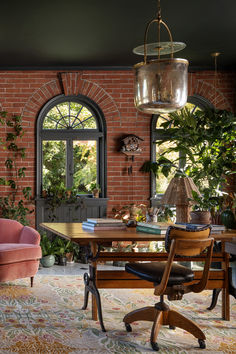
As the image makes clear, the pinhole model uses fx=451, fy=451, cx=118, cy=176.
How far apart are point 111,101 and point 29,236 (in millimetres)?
2609

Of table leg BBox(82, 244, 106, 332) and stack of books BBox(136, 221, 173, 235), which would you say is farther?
table leg BBox(82, 244, 106, 332)

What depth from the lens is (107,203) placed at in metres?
6.86

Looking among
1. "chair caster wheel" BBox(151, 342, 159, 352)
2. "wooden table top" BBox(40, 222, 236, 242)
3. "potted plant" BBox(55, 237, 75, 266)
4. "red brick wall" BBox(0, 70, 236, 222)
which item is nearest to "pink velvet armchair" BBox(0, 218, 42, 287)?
"potted plant" BBox(55, 237, 75, 266)

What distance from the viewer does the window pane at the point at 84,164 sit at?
7.00m

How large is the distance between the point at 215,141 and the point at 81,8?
2720 mm

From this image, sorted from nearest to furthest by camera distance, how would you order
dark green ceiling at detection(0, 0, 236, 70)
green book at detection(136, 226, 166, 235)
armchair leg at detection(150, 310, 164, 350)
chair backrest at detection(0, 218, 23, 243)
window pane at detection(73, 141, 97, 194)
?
armchair leg at detection(150, 310, 164, 350) → green book at detection(136, 226, 166, 235) → dark green ceiling at detection(0, 0, 236, 70) → chair backrest at detection(0, 218, 23, 243) → window pane at detection(73, 141, 97, 194)

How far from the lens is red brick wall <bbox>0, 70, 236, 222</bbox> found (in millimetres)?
6789

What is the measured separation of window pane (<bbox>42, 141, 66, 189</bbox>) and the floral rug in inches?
87.4

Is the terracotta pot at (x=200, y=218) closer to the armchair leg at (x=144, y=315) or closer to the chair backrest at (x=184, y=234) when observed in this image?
the chair backrest at (x=184, y=234)

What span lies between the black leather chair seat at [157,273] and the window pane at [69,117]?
384 centimetres

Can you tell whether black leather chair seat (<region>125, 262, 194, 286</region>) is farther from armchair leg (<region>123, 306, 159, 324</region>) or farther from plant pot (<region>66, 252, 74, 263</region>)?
plant pot (<region>66, 252, 74, 263</region>)

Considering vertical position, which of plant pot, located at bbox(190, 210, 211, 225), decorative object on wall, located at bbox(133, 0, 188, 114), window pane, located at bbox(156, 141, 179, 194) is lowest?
plant pot, located at bbox(190, 210, 211, 225)

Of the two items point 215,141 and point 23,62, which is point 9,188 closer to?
point 23,62

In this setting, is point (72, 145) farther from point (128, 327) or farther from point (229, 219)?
point (128, 327)
